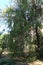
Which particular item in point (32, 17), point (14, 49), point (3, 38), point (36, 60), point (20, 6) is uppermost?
point (20, 6)

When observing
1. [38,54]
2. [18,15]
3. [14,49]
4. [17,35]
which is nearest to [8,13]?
[18,15]

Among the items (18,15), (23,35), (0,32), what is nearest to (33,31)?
(23,35)

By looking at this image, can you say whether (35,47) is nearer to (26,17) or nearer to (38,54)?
(38,54)

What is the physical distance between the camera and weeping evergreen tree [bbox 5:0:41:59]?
822 centimetres

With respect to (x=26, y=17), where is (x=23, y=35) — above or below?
below

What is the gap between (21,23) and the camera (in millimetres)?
8195

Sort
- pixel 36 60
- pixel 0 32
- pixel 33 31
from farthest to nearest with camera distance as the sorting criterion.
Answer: pixel 0 32, pixel 33 31, pixel 36 60

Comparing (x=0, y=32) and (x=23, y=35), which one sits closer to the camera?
(x=23, y=35)

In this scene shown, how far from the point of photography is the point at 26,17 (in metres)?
8.44

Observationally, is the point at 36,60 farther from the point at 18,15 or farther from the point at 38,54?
the point at 18,15

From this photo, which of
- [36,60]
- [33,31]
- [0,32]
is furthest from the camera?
[0,32]

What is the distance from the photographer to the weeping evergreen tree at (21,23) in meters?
8.22

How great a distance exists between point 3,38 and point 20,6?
71.0 inches

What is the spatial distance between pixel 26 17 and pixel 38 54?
1929mm
